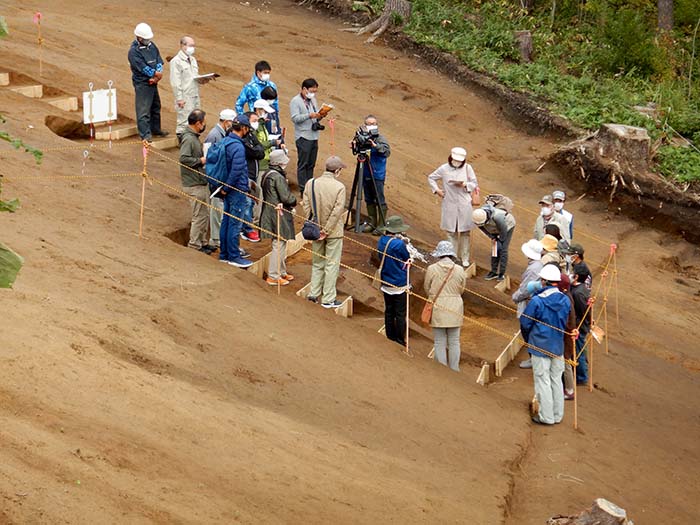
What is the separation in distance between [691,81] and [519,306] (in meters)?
17.5

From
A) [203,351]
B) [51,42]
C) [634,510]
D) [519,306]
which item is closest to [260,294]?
[203,351]

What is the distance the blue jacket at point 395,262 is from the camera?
1345 cm

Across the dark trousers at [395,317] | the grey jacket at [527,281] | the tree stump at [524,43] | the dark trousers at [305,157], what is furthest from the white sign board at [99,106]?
the tree stump at [524,43]

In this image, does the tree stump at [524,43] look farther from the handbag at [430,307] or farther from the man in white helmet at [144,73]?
the handbag at [430,307]

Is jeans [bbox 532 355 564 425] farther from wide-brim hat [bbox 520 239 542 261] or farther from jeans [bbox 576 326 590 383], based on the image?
wide-brim hat [bbox 520 239 542 261]

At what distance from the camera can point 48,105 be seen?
61.7ft

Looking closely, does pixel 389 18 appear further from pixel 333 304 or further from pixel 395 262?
pixel 395 262

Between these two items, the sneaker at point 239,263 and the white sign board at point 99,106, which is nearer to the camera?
the sneaker at point 239,263

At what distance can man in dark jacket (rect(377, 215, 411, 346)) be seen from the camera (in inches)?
530

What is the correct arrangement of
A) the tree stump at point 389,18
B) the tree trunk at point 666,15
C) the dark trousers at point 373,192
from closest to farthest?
the dark trousers at point 373,192
the tree stump at point 389,18
the tree trunk at point 666,15

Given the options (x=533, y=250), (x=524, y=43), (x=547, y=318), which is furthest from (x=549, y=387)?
(x=524, y=43)

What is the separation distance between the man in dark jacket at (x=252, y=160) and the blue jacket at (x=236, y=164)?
0.97 feet

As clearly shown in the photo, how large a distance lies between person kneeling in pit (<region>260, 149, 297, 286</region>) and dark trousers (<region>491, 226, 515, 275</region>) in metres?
3.90

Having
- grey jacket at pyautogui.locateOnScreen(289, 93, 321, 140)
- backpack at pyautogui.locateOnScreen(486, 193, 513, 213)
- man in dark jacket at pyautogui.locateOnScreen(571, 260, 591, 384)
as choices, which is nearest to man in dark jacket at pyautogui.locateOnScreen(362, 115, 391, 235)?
grey jacket at pyautogui.locateOnScreen(289, 93, 321, 140)
